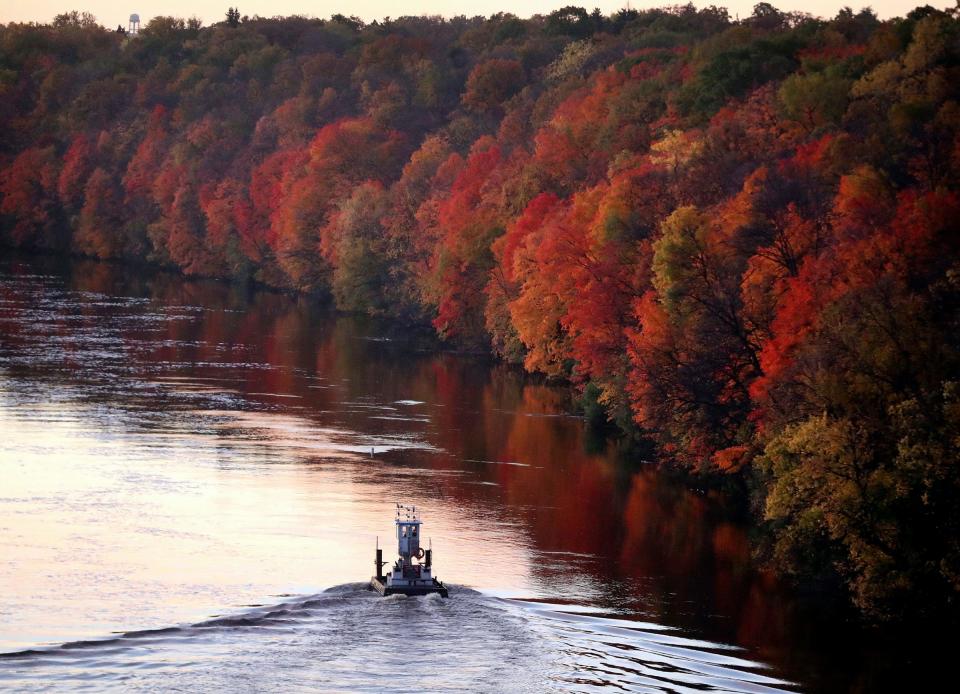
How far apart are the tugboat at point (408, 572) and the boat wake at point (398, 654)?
1.12 ft

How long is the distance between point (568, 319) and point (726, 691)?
41232 mm

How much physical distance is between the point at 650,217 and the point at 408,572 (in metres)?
36.8

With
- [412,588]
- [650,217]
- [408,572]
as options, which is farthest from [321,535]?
[650,217]

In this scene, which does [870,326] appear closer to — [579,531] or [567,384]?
[579,531]

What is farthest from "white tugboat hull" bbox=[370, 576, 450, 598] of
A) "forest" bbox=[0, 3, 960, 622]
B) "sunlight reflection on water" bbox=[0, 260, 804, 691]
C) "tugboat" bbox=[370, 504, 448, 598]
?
"forest" bbox=[0, 3, 960, 622]

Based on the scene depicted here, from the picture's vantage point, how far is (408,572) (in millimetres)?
42125

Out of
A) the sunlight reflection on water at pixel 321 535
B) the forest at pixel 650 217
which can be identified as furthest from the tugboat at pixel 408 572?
the forest at pixel 650 217

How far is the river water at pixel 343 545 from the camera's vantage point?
37125mm

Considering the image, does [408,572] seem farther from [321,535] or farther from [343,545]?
[321,535]

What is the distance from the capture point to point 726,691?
1430 inches

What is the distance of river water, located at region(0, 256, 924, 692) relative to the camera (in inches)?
1462

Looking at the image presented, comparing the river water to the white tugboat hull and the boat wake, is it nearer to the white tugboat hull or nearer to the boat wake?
the boat wake

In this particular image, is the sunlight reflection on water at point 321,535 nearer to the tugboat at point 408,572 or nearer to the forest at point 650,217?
the tugboat at point 408,572

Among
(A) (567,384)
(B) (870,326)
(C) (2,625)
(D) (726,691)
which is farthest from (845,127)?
(C) (2,625)
